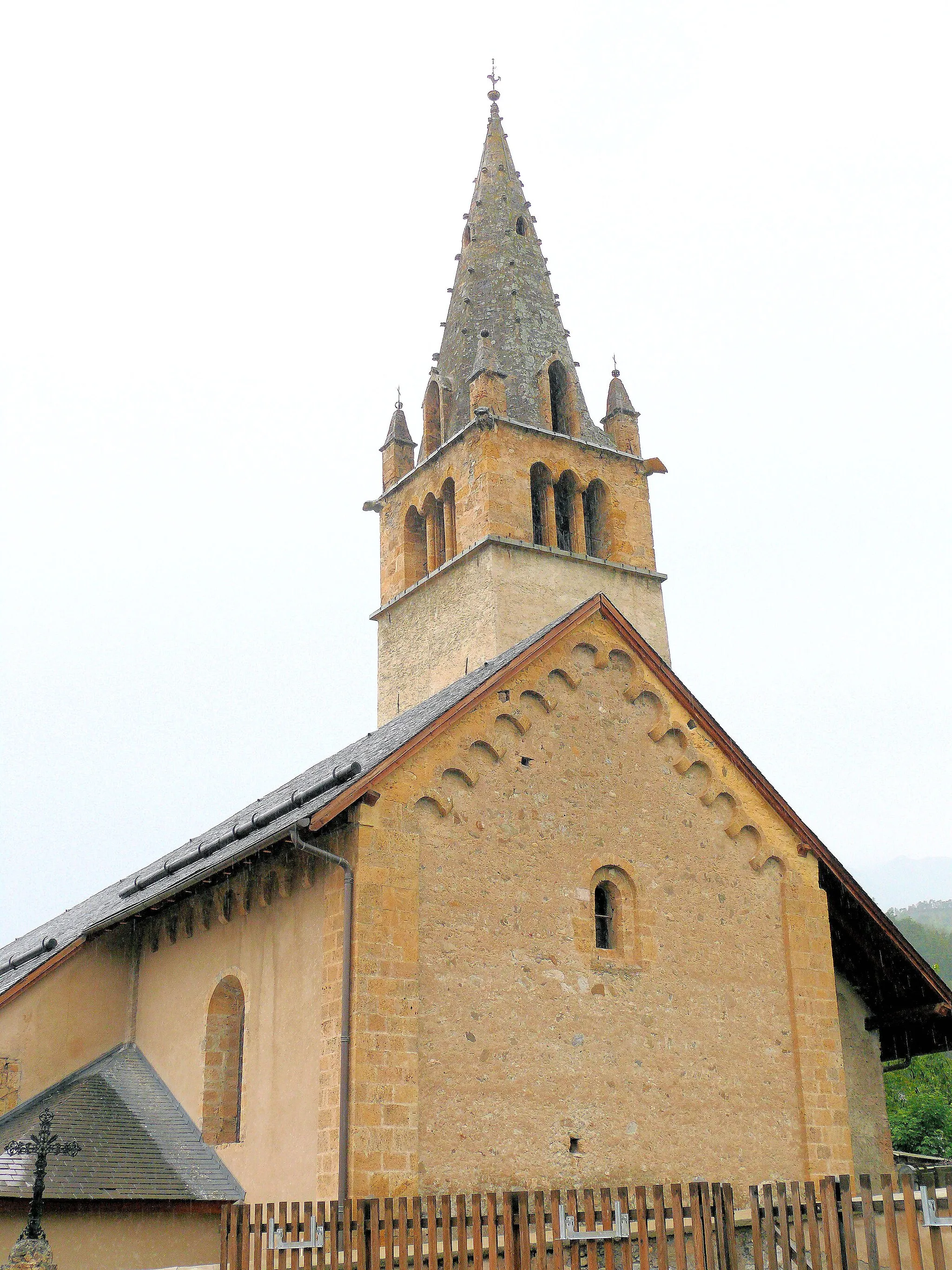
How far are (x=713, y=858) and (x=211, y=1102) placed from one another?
7.18 m

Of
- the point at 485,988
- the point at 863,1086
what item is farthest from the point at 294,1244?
the point at 863,1086

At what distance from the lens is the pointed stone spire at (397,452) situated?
103ft

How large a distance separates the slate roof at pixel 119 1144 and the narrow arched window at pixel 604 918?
204 inches

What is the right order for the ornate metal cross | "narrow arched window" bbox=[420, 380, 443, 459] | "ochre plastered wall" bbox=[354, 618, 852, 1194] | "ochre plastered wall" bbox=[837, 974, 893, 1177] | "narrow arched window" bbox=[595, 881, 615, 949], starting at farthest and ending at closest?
1. "narrow arched window" bbox=[420, 380, 443, 459]
2. "ochre plastered wall" bbox=[837, 974, 893, 1177]
3. "narrow arched window" bbox=[595, 881, 615, 949]
4. "ochre plastered wall" bbox=[354, 618, 852, 1194]
5. the ornate metal cross

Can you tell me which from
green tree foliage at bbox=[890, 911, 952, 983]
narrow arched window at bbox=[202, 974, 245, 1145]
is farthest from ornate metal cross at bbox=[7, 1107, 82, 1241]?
green tree foliage at bbox=[890, 911, 952, 983]

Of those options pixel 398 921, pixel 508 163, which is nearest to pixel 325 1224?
pixel 398 921

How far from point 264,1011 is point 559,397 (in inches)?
755

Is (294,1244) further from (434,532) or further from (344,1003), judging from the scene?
(434,532)

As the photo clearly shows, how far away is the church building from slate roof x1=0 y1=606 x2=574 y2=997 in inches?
4.5

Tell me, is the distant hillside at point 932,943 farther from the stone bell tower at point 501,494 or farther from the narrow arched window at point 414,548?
the narrow arched window at point 414,548

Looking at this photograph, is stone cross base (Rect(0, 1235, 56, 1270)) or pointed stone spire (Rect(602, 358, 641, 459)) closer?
stone cross base (Rect(0, 1235, 56, 1270))

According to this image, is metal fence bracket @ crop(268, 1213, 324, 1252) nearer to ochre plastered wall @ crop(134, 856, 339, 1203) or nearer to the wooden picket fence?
the wooden picket fence

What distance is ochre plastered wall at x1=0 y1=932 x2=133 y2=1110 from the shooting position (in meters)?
17.6

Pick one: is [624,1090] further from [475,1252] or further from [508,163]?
[508,163]
